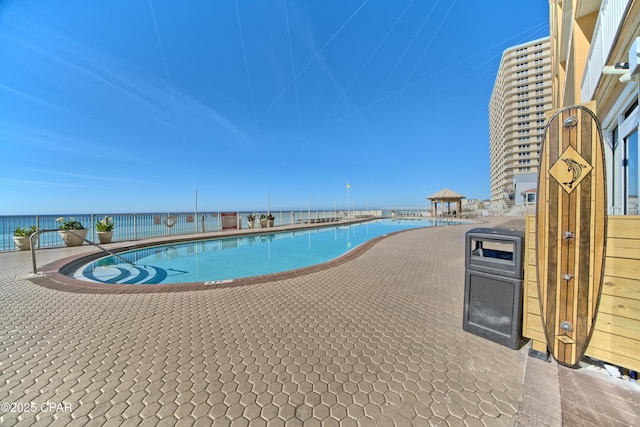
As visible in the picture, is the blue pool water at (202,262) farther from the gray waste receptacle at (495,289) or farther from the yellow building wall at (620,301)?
the yellow building wall at (620,301)

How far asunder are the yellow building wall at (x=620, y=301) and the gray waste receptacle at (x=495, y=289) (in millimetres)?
481

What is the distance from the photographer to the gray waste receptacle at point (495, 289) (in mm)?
2146

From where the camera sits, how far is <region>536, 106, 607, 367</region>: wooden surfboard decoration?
167 centimetres

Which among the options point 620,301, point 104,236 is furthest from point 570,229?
point 104,236

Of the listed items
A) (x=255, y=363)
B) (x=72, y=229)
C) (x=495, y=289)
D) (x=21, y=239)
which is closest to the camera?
(x=255, y=363)

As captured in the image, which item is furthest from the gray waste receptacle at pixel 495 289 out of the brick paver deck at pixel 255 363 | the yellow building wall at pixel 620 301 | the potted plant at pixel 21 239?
the potted plant at pixel 21 239

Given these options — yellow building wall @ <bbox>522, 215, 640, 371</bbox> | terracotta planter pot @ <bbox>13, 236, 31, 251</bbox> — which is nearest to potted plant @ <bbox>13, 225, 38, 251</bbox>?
terracotta planter pot @ <bbox>13, 236, 31, 251</bbox>

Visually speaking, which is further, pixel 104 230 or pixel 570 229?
pixel 104 230

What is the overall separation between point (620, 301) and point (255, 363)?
2763 mm

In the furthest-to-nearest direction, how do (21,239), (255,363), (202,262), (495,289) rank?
(21,239)
(202,262)
(495,289)
(255,363)

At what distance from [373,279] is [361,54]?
1592 cm

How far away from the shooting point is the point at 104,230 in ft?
31.6

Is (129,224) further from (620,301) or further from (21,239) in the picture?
(620,301)

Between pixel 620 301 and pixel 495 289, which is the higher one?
pixel 620 301
